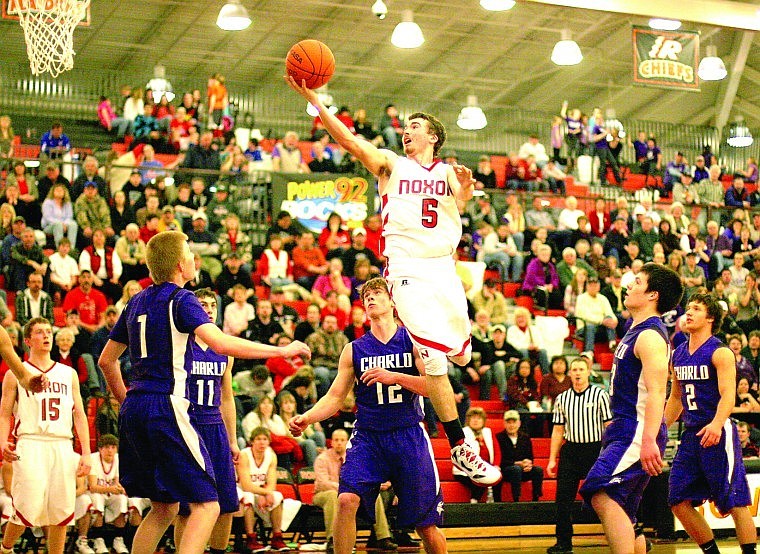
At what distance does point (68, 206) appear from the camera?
14555 mm

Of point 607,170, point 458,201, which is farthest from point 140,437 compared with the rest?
point 607,170

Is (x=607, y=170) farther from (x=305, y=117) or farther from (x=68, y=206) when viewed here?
(x=68, y=206)

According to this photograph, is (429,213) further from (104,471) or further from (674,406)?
(104,471)

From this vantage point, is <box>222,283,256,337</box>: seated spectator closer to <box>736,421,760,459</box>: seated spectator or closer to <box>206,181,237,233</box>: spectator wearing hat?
<box>206,181,237,233</box>: spectator wearing hat

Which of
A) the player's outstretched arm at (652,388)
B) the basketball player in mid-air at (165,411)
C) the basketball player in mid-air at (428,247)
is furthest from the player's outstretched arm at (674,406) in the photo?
the basketball player in mid-air at (165,411)

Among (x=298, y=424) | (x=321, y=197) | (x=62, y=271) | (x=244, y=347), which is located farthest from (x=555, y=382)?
(x=244, y=347)

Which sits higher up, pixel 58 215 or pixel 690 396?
pixel 58 215

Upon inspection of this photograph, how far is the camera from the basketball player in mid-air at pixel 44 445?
828 centimetres

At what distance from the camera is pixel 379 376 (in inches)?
248

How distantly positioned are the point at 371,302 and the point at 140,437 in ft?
5.73

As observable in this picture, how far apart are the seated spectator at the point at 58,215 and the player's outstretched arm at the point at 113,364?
894cm

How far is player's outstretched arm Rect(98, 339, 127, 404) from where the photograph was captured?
19.1ft

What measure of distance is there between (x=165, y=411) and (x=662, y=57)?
13.6 metres

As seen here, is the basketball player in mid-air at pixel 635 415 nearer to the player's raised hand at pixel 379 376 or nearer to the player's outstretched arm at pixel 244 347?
the player's raised hand at pixel 379 376
